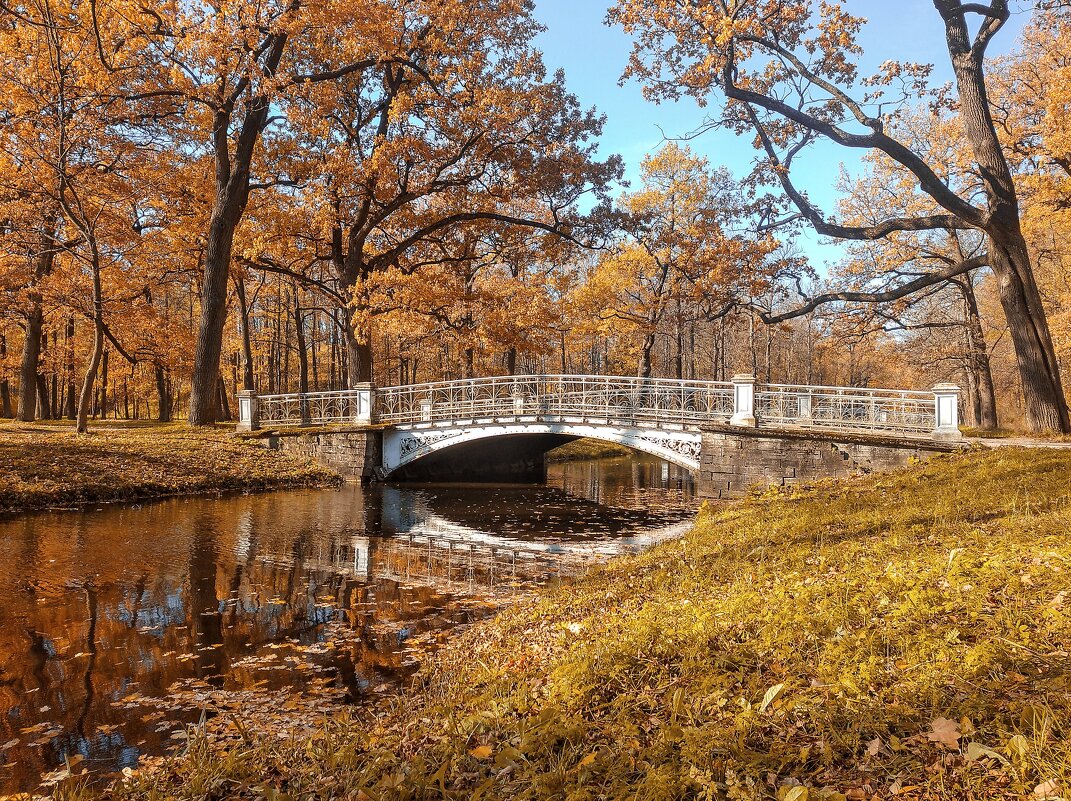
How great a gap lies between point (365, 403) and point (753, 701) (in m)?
17.2

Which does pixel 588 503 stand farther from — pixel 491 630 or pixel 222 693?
pixel 222 693

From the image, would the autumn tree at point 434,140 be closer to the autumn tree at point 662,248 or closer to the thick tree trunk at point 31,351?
the autumn tree at point 662,248

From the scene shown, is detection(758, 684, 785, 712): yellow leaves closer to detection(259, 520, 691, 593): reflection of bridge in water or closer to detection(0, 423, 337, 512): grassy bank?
detection(259, 520, 691, 593): reflection of bridge in water

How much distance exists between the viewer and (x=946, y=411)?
464 inches

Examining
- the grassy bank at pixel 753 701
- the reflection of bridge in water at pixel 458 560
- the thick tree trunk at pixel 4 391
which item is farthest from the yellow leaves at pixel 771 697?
the thick tree trunk at pixel 4 391

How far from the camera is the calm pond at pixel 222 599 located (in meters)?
4.16

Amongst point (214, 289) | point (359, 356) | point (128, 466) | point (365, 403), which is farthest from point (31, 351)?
point (365, 403)

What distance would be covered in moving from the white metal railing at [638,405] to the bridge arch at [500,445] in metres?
0.28

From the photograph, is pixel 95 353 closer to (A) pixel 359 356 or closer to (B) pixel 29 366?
(A) pixel 359 356

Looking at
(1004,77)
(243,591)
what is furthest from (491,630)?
(1004,77)

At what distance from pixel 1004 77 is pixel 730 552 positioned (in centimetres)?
1897

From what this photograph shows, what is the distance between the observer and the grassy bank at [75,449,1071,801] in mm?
2254

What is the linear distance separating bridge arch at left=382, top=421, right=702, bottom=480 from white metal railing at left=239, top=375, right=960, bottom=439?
279mm

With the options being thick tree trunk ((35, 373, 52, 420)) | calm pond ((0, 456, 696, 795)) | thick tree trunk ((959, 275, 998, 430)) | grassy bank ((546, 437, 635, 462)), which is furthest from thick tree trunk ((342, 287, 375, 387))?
thick tree trunk ((959, 275, 998, 430))
